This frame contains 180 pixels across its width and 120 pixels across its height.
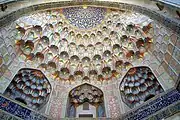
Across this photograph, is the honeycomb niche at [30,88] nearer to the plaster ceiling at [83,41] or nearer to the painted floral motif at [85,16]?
the plaster ceiling at [83,41]

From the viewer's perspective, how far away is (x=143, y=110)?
20.7ft

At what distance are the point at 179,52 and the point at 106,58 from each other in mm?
2625

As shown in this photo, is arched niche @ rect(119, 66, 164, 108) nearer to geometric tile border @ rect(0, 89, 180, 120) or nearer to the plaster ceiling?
the plaster ceiling

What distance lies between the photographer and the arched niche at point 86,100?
24.3 ft

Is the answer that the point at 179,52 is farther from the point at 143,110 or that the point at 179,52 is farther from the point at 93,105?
the point at 93,105

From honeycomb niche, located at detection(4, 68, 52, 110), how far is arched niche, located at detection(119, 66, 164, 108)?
7.38 ft

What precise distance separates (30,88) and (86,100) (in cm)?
174

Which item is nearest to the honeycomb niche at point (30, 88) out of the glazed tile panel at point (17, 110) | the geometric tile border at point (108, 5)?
the glazed tile panel at point (17, 110)

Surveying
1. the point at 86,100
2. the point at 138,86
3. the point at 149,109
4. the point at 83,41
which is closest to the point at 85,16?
the point at 83,41

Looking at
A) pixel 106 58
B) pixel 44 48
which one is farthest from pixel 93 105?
pixel 44 48

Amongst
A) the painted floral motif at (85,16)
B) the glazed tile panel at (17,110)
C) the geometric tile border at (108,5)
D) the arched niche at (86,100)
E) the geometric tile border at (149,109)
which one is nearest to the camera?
the geometric tile border at (108,5)

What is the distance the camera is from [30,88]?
7.08 meters

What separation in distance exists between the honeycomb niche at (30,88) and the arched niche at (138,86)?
2.25 m

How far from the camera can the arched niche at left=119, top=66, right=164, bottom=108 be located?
22.6 ft
